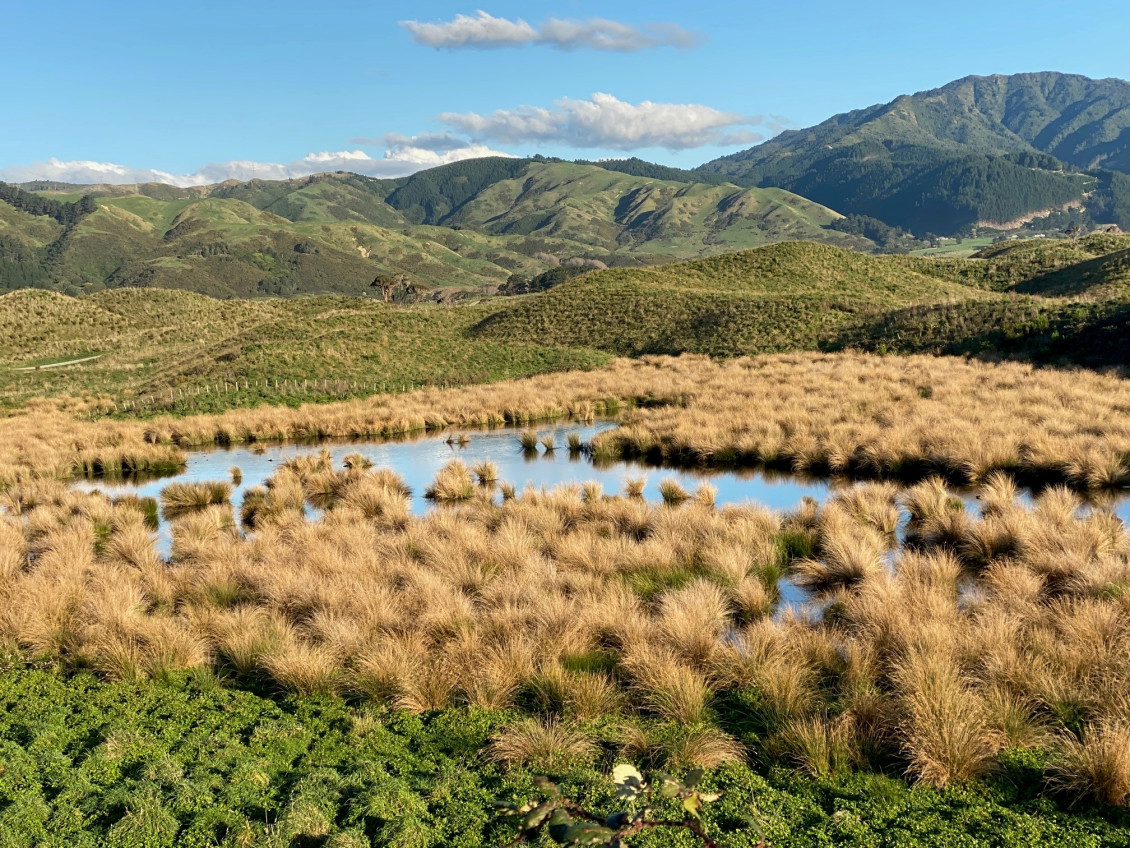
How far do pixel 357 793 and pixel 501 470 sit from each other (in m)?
14.8

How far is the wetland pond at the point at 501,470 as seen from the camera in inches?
661

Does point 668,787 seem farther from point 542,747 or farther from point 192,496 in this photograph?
point 192,496

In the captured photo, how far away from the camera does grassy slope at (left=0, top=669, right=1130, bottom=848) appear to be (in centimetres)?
500

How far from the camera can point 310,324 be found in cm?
5219

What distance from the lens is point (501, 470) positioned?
20250 millimetres

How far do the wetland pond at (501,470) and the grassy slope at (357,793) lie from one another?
822 cm

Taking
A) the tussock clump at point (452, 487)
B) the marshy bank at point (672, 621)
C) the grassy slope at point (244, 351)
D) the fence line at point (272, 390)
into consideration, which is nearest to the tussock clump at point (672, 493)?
the marshy bank at point (672, 621)

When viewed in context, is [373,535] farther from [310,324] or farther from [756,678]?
[310,324]

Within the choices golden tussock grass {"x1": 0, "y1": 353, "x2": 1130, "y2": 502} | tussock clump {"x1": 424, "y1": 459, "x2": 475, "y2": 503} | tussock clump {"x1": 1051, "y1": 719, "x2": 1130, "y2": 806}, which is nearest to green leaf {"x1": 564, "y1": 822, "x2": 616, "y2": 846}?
tussock clump {"x1": 1051, "y1": 719, "x2": 1130, "y2": 806}

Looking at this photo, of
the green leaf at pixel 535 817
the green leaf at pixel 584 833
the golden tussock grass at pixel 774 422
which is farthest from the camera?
the golden tussock grass at pixel 774 422

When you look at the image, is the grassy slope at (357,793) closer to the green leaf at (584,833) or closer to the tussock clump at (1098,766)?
the tussock clump at (1098,766)

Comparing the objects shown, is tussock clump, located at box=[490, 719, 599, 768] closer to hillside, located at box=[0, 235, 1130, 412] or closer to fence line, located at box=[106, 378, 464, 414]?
hillside, located at box=[0, 235, 1130, 412]

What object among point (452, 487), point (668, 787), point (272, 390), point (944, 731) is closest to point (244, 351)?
point (272, 390)

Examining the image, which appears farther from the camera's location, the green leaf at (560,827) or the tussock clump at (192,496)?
the tussock clump at (192,496)
